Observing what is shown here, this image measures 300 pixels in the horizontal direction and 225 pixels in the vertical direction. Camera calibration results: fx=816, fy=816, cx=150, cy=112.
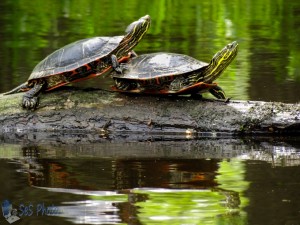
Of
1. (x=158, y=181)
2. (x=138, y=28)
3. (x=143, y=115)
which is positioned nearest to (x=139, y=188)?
(x=158, y=181)

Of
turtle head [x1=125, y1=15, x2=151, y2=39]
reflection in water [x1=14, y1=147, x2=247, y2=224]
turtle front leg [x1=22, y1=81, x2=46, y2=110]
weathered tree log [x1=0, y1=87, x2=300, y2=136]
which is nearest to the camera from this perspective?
reflection in water [x1=14, y1=147, x2=247, y2=224]

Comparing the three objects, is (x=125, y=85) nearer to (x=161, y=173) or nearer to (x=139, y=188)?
(x=161, y=173)

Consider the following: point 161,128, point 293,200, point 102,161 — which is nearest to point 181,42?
point 161,128

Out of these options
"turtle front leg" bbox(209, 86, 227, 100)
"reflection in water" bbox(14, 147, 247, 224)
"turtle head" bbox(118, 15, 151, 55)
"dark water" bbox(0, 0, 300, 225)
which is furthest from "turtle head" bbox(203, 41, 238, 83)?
"reflection in water" bbox(14, 147, 247, 224)

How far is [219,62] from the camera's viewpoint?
5.99 m

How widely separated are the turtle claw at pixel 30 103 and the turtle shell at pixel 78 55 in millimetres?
187

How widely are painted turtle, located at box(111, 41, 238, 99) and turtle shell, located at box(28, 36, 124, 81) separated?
20 cm

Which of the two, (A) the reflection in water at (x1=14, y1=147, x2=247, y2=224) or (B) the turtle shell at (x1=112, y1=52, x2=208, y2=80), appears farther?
(B) the turtle shell at (x1=112, y1=52, x2=208, y2=80)

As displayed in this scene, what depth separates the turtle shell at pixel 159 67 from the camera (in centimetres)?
599

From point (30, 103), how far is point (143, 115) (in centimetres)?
85

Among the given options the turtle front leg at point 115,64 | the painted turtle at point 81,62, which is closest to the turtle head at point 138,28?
the painted turtle at point 81,62

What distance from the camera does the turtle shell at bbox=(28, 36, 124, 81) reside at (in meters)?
6.10

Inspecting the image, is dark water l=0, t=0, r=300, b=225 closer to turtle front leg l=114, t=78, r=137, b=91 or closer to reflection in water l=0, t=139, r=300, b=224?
reflection in water l=0, t=139, r=300, b=224

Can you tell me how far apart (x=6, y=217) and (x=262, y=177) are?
1.58 metres
